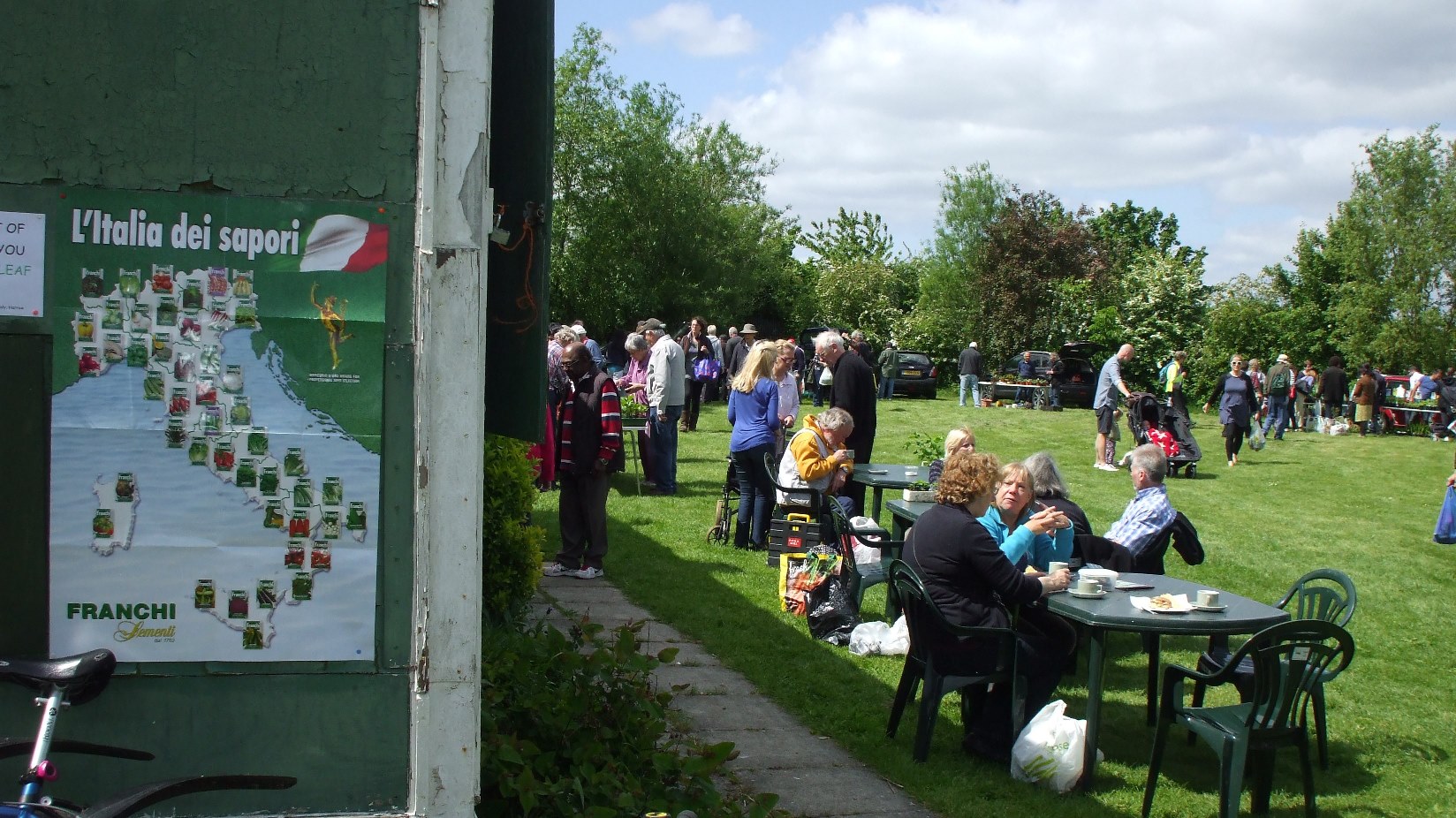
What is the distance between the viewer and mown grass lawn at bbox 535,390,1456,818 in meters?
5.48

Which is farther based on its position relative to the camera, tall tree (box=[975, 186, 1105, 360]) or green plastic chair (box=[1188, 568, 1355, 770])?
tall tree (box=[975, 186, 1105, 360])

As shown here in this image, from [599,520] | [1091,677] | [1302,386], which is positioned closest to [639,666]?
[1091,677]

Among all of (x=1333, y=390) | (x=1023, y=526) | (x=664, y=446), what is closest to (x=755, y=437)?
(x=664, y=446)

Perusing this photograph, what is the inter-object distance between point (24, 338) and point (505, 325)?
1.37 metres

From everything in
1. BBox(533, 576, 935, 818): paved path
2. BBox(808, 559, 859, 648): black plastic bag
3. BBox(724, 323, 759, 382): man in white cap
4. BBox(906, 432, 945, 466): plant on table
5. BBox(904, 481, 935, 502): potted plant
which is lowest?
BBox(533, 576, 935, 818): paved path

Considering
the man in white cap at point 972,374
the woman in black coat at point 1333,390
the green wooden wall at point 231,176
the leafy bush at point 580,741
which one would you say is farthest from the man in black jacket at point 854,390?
the woman in black coat at point 1333,390

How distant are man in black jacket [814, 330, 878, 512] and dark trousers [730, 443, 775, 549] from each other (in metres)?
0.81

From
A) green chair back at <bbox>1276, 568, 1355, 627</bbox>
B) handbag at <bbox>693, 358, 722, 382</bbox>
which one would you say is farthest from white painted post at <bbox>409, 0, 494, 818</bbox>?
handbag at <bbox>693, 358, 722, 382</bbox>

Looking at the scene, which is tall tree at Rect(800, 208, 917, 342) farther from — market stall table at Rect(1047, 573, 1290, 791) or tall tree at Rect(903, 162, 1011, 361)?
market stall table at Rect(1047, 573, 1290, 791)

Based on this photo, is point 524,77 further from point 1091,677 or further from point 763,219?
point 763,219

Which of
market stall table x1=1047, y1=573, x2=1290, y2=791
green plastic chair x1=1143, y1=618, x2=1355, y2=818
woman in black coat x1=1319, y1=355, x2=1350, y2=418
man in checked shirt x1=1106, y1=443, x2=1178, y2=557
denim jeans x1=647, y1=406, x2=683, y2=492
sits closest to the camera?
green plastic chair x1=1143, y1=618, x2=1355, y2=818

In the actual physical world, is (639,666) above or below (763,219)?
below

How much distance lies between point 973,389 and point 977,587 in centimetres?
2596

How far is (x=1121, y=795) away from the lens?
535cm
